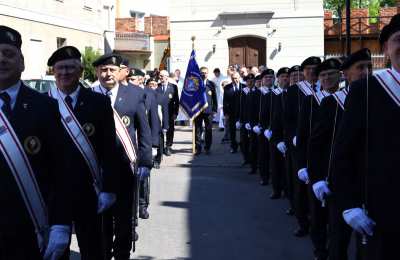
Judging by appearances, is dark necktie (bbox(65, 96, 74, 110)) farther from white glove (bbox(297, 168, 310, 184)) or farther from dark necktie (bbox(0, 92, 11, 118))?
white glove (bbox(297, 168, 310, 184))

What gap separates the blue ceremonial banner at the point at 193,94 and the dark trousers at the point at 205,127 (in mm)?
235

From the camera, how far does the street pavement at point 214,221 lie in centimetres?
681

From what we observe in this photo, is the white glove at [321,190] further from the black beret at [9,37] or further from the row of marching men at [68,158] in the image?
the black beret at [9,37]

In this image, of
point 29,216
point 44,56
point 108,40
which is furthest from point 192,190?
point 108,40

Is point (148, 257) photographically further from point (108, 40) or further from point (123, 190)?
point (108, 40)

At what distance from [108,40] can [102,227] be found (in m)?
32.5

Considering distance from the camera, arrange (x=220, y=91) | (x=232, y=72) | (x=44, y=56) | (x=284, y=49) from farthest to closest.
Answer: (x=44, y=56) < (x=284, y=49) < (x=220, y=91) < (x=232, y=72)

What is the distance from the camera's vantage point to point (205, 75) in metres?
16.1

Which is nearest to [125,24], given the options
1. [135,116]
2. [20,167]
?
[135,116]

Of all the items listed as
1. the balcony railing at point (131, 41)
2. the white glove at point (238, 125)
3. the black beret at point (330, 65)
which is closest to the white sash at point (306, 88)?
A: the black beret at point (330, 65)

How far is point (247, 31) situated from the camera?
2600 centimetres

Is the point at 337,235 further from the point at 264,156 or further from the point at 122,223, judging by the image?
the point at 264,156

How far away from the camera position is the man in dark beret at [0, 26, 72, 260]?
345 centimetres

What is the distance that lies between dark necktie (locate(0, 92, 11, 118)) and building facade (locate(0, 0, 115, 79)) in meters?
22.7
